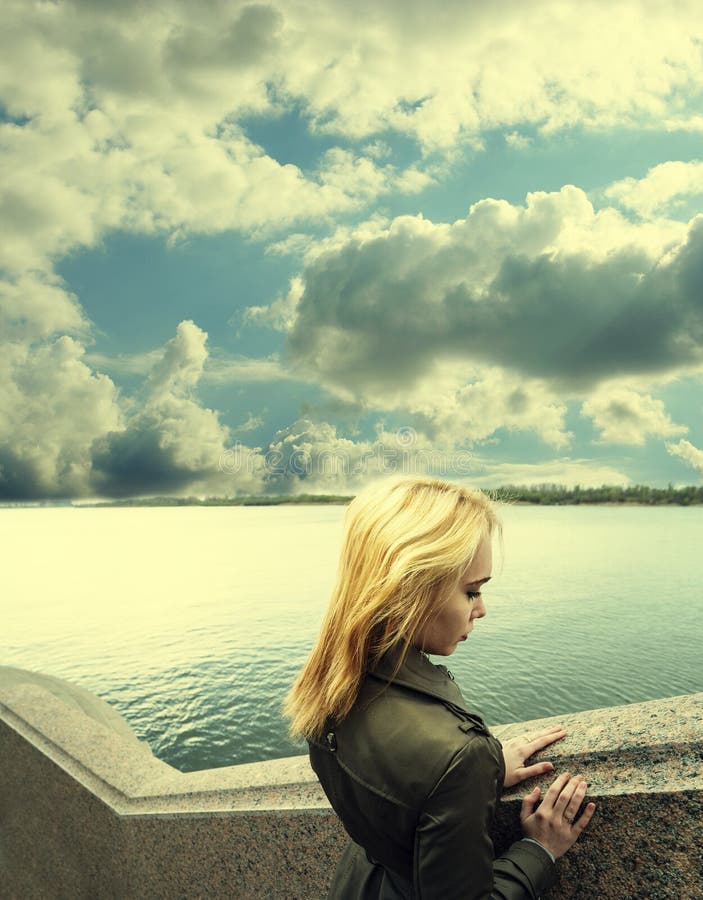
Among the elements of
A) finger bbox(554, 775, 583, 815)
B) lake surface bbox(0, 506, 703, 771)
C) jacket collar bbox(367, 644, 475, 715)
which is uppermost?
jacket collar bbox(367, 644, 475, 715)

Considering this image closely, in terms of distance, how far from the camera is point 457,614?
5.88 feet

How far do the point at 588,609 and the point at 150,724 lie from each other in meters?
22.4

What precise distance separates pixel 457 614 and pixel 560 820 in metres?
0.58

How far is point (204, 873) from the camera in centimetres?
308

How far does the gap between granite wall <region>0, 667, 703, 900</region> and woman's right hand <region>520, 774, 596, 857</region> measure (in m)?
0.04

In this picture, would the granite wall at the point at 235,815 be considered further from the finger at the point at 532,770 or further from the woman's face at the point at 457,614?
the woman's face at the point at 457,614

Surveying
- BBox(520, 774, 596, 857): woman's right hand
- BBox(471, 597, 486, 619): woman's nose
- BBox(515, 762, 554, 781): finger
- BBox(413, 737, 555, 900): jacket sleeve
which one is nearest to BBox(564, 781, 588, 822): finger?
BBox(520, 774, 596, 857): woman's right hand

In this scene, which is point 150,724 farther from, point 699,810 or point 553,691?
point 699,810

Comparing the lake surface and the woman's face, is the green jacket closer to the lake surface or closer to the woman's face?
the woman's face

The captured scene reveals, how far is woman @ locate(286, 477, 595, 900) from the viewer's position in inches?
58.1

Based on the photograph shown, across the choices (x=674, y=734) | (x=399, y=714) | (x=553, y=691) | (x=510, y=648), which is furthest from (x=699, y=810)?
(x=510, y=648)

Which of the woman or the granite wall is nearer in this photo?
the woman

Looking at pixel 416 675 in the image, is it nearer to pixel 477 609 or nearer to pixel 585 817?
pixel 477 609

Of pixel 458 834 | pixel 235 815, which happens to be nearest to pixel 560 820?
pixel 458 834
